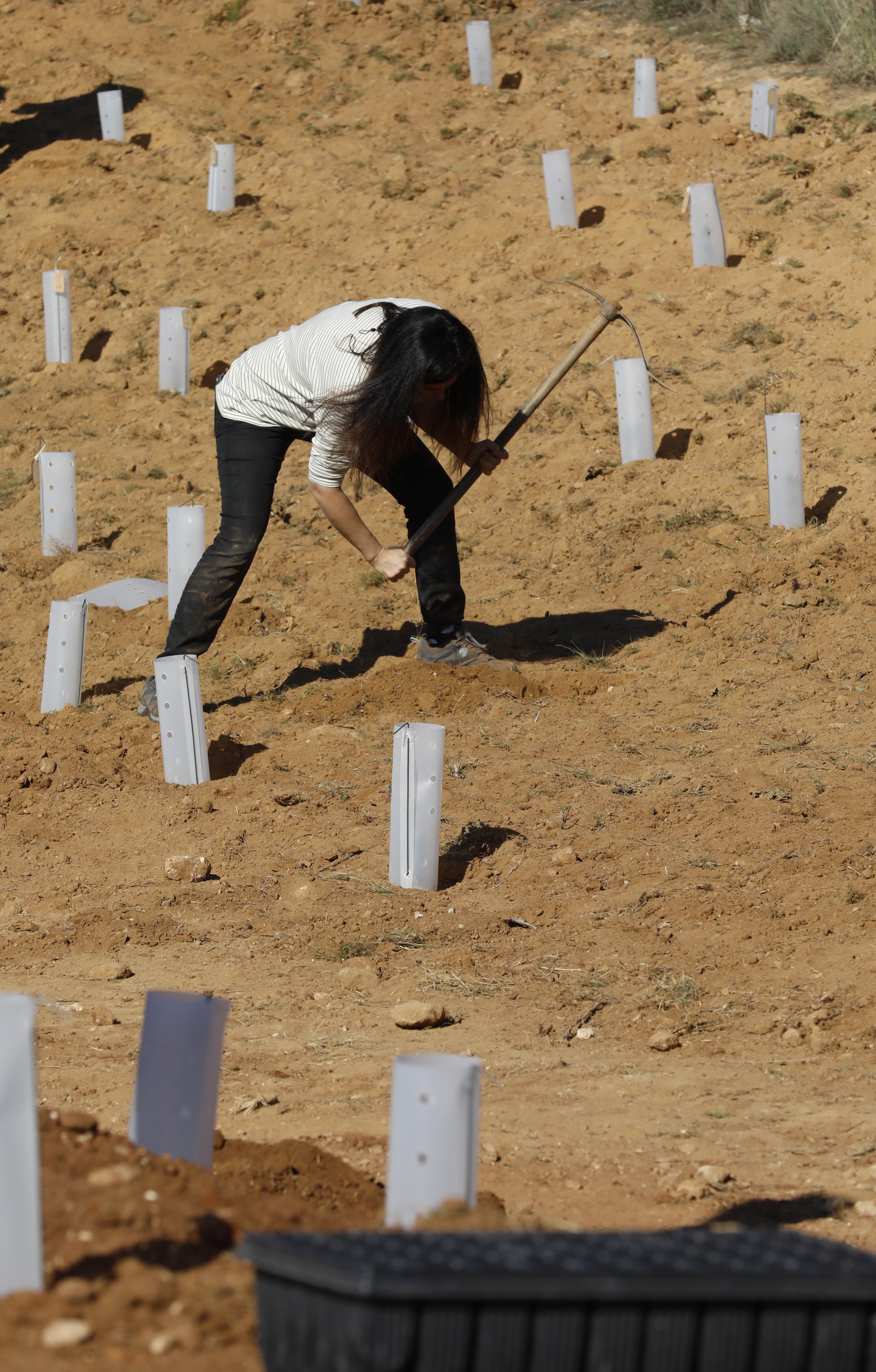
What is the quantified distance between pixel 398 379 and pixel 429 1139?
307 centimetres

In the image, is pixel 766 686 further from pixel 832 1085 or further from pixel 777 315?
pixel 777 315

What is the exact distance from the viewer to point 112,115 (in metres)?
13.2

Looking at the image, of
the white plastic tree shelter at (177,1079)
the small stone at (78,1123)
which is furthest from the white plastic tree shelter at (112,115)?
the small stone at (78,1123)

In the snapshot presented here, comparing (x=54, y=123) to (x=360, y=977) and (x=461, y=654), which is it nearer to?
(x=461, y=654)

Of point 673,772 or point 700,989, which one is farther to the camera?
point 673,772

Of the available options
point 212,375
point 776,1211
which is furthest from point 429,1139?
point 212,375

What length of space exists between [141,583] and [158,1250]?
5923 millimetres

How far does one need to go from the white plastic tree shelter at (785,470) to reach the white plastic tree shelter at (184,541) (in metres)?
2.99

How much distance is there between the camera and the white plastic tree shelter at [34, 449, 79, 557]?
791cm

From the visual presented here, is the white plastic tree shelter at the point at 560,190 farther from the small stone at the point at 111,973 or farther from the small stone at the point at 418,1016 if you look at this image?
the small stone at the point at 418,1016

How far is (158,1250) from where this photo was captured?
191cm

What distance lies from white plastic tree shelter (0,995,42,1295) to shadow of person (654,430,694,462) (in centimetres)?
694

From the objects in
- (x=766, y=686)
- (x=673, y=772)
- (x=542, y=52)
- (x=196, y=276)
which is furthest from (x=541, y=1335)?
(x=542, y=52)

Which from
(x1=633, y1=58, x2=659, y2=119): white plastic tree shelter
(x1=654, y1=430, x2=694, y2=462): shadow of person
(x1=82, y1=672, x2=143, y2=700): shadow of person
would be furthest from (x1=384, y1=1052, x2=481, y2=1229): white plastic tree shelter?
(x1=633, y1=58, x2=659, y2=119): white plastic tree shelter
